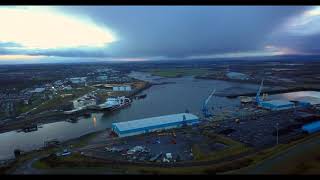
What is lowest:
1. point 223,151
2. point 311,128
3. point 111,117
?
point 111,117

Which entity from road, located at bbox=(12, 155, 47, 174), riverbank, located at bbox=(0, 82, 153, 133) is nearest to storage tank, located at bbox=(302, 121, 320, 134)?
road, located at bbox=(12, 155, 47, 174)

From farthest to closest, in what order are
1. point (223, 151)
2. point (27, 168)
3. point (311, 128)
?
point (311, 128)
point (223, 151)
point (27, 168)

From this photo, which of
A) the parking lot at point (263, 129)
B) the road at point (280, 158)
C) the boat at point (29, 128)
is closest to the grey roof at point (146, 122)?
the parking lot at point (263, 129)

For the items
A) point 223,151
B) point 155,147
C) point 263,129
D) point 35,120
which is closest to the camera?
point 223,151

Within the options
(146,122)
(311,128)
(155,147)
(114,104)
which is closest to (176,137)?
(155,147)

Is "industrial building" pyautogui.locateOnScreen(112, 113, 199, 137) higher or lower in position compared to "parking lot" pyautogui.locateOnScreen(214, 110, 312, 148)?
higher

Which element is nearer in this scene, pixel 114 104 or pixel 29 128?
pixel 29 128

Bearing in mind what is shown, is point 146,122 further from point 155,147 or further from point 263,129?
point 263,129

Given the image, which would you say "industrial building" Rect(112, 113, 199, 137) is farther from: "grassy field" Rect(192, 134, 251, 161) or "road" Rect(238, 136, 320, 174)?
"road" Rect(238, 136, 320, 174)

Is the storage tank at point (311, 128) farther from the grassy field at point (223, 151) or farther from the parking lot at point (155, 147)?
the parking lot at point (155, 147)

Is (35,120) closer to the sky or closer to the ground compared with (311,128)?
closer to the ground
